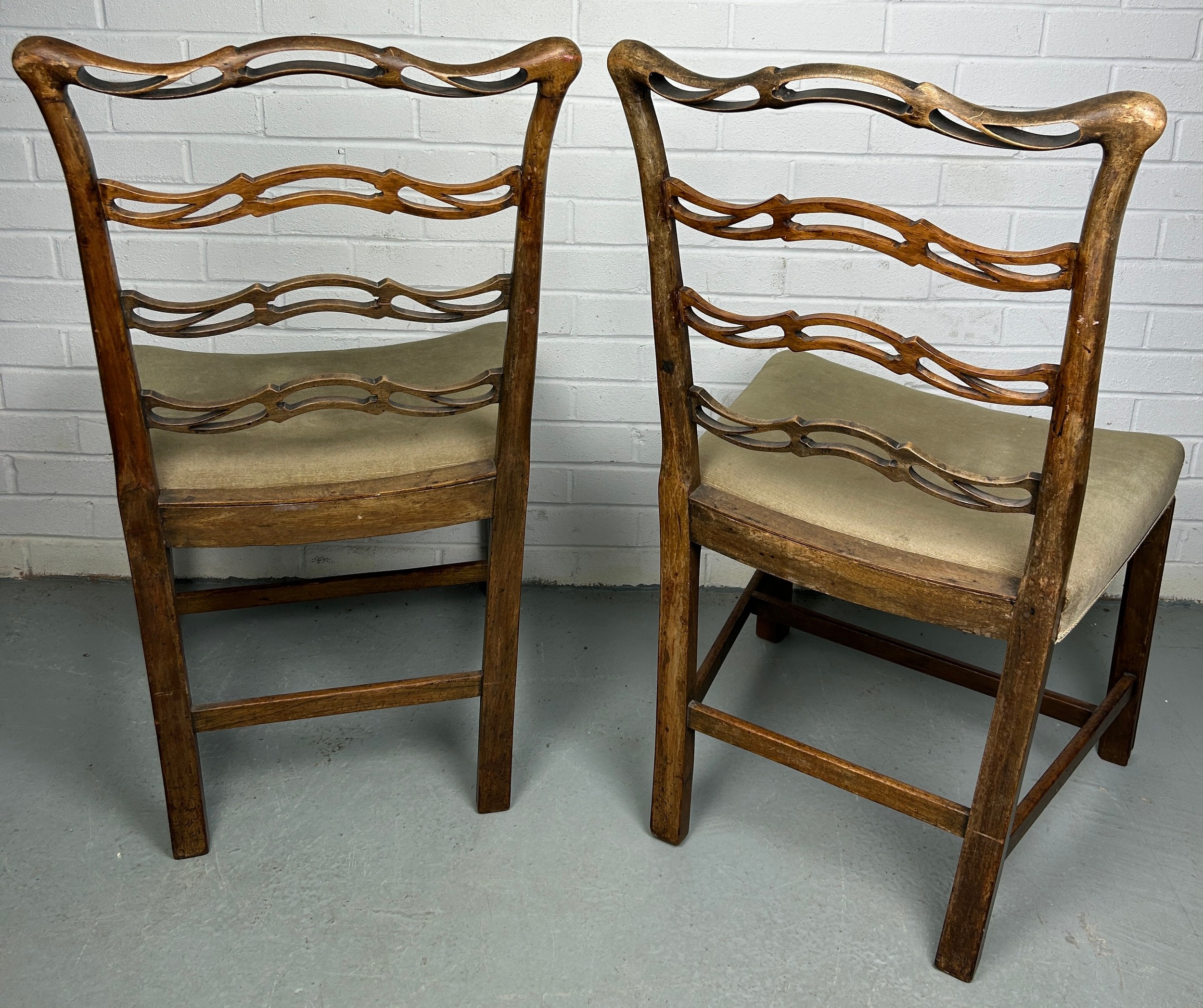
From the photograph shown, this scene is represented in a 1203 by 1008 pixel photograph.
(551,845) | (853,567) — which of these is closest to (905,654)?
(853,567)

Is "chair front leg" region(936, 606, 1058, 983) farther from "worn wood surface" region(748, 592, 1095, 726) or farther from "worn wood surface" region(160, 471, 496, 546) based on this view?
"worn wood surface" region(160, 471, 496, 546)

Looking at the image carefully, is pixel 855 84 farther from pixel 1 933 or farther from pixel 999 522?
pixel 1 933

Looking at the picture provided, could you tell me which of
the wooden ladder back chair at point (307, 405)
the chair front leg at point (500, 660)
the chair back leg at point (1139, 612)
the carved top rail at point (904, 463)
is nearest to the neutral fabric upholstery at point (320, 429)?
the wooden ladder back chair at point (307, 405)

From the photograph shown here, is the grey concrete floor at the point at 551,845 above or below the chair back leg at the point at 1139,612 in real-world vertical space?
below

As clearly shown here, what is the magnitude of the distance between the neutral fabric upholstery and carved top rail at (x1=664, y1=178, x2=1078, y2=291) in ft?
1.64

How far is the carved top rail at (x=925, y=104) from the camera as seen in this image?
1059 millimetres

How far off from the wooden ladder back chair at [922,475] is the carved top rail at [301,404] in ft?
0.84

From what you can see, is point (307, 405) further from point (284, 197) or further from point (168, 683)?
point (168, 683)

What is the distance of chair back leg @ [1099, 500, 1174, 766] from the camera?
1.81 metres

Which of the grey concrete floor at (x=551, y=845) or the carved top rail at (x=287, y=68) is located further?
the grey concrete floor at (x=551, y=845)

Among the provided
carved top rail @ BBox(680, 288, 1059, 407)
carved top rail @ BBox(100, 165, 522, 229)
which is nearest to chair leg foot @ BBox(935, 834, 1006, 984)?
carved top rail @ BBox(680, 288, 1059, 407)

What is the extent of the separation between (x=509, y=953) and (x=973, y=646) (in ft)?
3.72

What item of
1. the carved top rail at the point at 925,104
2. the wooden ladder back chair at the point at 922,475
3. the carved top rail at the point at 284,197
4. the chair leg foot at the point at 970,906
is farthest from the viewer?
the chair leg foot at the point at 970,906

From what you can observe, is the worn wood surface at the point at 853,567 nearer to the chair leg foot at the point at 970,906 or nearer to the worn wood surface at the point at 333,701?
the chair leg foot at the point at 970,906
